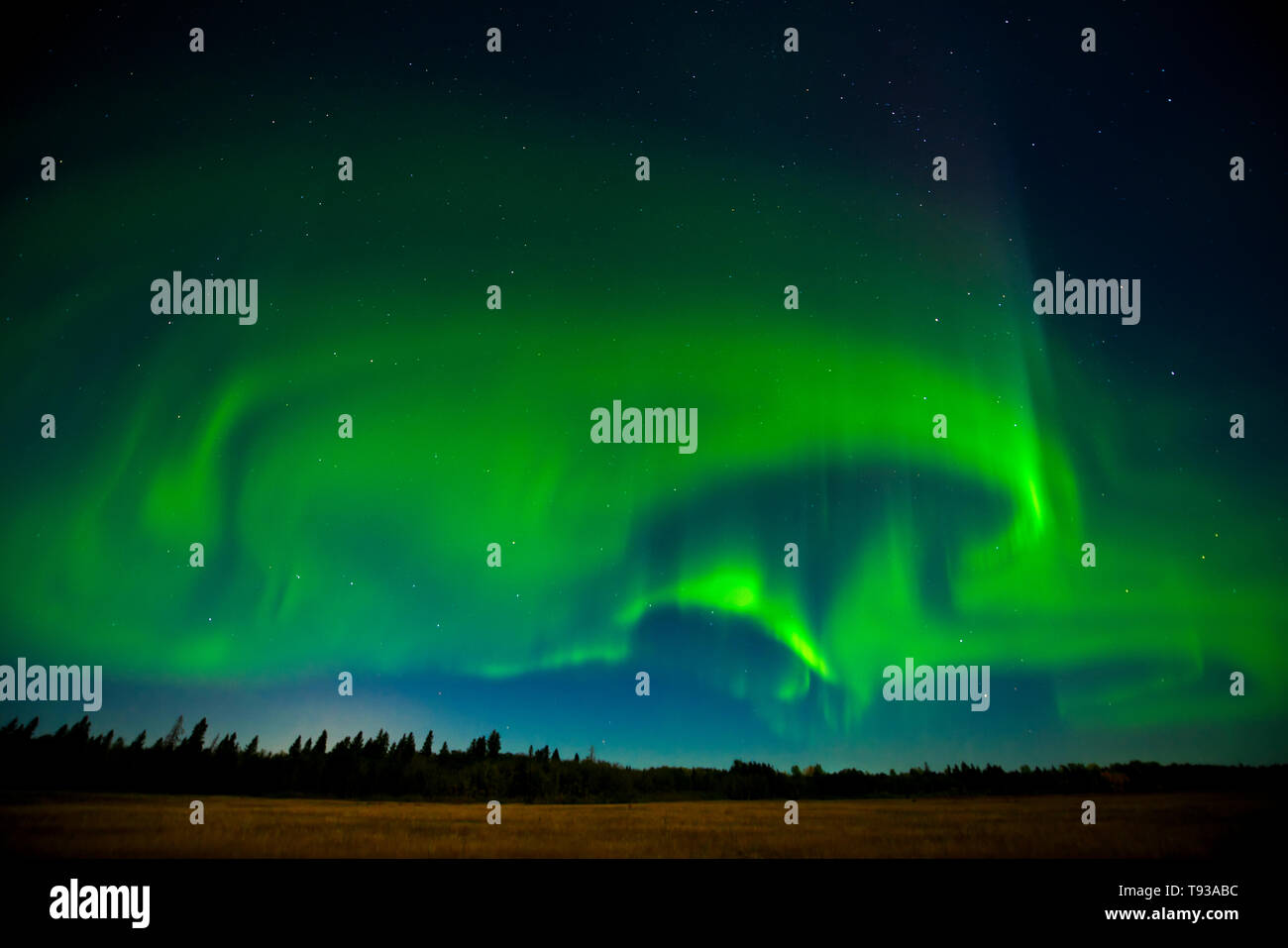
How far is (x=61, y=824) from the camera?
25.6 m

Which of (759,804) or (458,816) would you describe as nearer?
(458,816)

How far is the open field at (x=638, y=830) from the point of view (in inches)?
862

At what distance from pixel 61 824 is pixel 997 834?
1149 inches

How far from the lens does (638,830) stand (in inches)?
1075

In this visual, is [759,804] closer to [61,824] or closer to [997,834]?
[997,834]

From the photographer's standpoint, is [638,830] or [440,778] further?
[440,778]

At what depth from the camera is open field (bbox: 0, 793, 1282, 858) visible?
21891 millimetres

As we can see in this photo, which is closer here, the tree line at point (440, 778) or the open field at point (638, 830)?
the open field at point (638, 830)

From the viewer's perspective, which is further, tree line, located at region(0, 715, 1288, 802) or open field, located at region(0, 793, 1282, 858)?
tree line, located at region(0, 715, 1288, 802)
